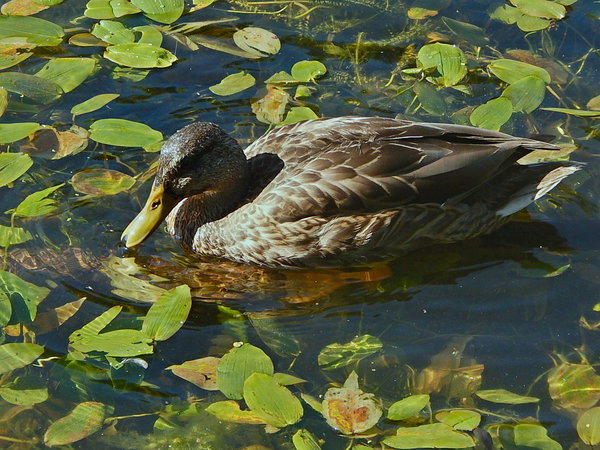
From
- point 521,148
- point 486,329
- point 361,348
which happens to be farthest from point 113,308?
point 521,148

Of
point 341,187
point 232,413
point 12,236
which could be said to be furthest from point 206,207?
point 232,413

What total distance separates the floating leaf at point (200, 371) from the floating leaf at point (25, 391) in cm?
73

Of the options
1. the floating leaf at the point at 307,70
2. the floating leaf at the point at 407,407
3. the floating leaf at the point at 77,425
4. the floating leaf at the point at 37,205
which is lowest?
the floating leaf at the point at 77,425

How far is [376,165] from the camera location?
665cm

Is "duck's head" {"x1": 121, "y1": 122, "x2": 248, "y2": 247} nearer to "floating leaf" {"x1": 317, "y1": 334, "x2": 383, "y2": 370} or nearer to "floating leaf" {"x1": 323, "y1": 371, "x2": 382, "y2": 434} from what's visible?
"floating leaf" {"x1": 317, "y1": 334, "x2": 383, "y2": 370}

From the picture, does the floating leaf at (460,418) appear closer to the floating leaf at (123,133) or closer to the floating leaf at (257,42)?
the floating leaf at (123,133)

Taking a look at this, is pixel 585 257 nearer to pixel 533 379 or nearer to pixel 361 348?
pixel 533 379

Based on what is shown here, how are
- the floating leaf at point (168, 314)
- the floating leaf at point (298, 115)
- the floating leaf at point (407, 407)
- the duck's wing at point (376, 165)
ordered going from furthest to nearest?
1. the floating leaf at point (298, 115)
2. the duck's wing at point (376, 165)
3. the floating leaf at point (168, 314)
4. the floating leaf at point (407, 407)

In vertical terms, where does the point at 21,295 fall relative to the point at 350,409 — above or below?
above

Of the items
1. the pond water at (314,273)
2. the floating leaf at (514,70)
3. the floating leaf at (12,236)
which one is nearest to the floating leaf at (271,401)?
the pond water at (314,273)

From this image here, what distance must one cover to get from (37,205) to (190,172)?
1.10 meters

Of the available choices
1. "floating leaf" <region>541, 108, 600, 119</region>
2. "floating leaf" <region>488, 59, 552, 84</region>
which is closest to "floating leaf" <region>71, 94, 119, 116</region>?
"floating leaf" <region>488, 59, 552, 84</region>

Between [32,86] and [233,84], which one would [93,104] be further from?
[233,84]

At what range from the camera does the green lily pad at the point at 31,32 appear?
27.4 feet
